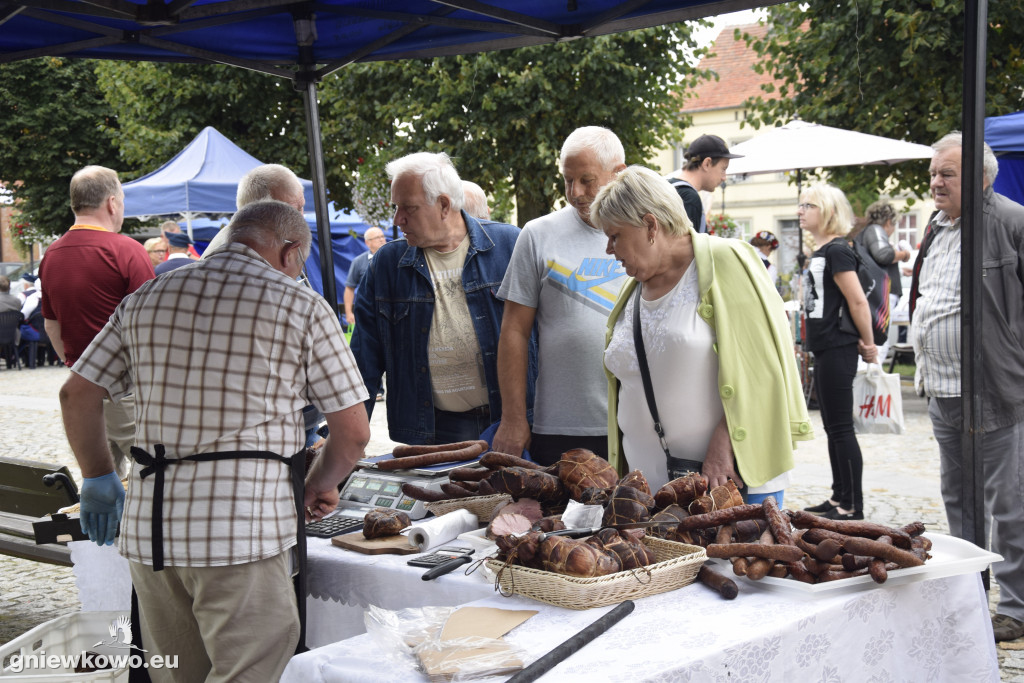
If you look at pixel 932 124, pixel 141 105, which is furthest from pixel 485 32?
pixel 141 105

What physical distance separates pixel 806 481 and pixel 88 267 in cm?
546

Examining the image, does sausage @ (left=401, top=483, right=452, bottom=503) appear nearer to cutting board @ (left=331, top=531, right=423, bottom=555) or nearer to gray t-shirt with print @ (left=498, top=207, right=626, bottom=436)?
cutting board @ (left=331, top=531, right=423, bottom=555)

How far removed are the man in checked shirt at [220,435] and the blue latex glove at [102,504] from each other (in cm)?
30

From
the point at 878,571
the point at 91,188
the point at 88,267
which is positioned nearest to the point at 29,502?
the point at 88,267

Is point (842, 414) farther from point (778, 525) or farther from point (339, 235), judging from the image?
point (339, 235)

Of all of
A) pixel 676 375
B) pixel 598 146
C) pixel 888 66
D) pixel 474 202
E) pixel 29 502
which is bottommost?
pixel 29 502

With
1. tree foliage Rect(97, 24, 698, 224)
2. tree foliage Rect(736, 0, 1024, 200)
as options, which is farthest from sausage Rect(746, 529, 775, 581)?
tree foliage Rect(97, 24, 698, 224)

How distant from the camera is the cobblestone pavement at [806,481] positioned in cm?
507

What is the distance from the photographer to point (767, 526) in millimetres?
2363

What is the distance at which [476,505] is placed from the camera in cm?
282

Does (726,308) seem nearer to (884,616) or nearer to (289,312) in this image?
(884,616)

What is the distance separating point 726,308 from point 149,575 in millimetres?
1798

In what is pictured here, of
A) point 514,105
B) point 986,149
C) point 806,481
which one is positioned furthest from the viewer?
point 514,105

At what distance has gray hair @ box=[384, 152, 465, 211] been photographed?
378 cm
